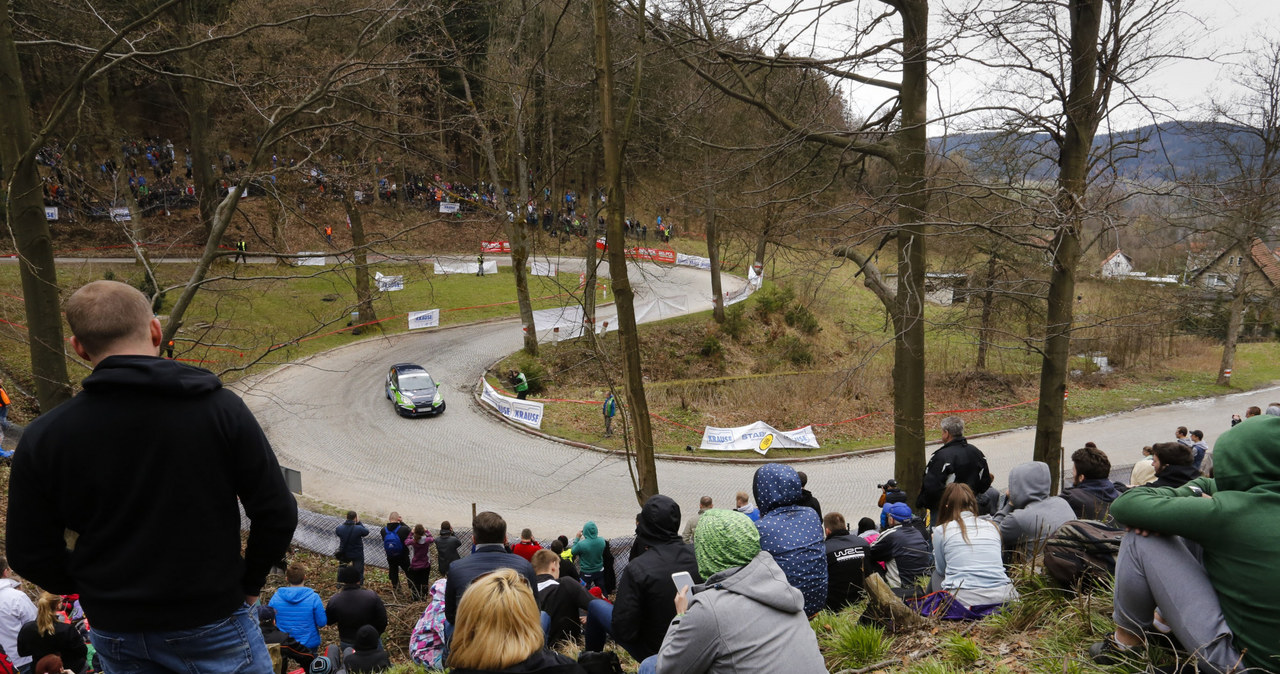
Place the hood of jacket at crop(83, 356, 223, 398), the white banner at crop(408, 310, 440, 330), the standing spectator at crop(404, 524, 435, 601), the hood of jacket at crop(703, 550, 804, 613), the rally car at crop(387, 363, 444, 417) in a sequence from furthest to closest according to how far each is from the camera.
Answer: the white banner at crop(408, 310, 440, 330) < the rally car at crop(387, 363, 444, 417) < the standing spectator at crop(404, 524, 435, 601) < the hood of jacket at crop(703, 550, 804, 613) < the hood of jacket at crop(83, 356, 223, 398)

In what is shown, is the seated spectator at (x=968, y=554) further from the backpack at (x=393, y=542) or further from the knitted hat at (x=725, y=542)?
the backpack at (x=393, y=542)

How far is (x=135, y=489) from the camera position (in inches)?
93.6

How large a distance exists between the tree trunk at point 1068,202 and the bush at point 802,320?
71.5ft

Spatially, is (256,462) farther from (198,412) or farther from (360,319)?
(360,319)

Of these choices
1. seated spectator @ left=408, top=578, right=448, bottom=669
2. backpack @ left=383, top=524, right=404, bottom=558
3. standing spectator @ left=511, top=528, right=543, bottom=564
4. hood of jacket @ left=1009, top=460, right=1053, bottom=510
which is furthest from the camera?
backpack @ left=383, top=524, right=404, bottom=558

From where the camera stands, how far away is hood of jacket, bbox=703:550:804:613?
313cm

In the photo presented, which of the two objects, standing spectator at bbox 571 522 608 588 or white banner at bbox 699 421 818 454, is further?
white banner at bbox 699 421 818 454

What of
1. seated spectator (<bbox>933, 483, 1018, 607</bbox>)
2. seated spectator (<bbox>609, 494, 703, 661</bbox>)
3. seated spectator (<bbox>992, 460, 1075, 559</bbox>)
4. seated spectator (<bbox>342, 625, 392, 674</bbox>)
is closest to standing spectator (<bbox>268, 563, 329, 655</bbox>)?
seated spectator (<bbox>342, 625, 392, 674</bbox>)

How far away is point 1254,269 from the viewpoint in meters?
30.2

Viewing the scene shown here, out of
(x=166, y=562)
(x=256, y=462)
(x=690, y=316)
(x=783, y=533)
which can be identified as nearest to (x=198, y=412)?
(x=256, y=462)

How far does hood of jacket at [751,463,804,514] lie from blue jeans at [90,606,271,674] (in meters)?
3.00

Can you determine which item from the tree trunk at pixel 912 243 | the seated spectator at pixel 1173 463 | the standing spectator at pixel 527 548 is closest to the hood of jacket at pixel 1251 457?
the seated spectator at pixel 1173 463

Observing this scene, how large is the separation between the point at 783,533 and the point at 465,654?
226 cm

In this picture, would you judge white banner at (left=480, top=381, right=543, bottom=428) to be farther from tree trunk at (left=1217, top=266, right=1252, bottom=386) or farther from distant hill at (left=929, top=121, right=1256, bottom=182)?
tree trunk at (left=1217, top=266, right=1252, bottom=386)
